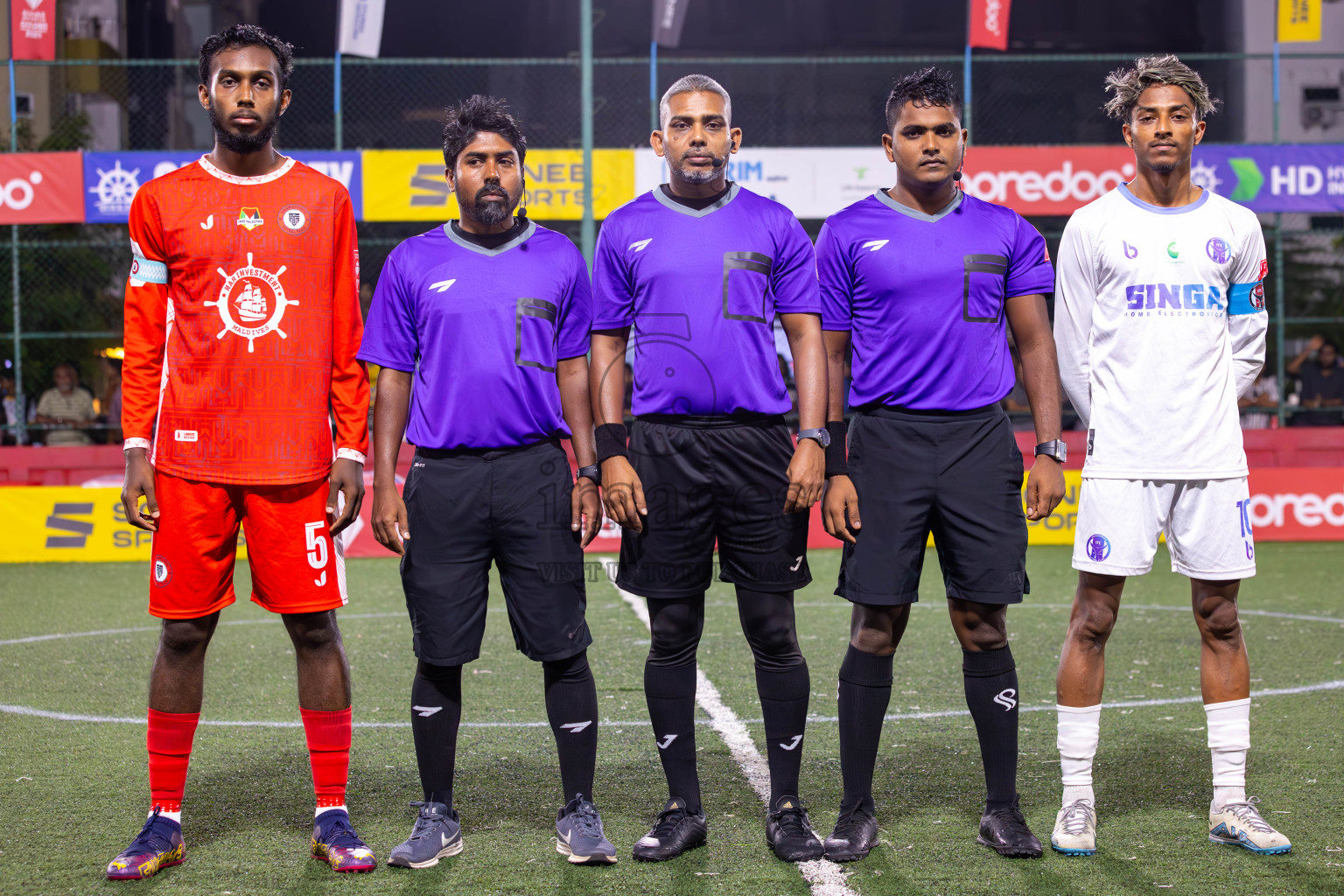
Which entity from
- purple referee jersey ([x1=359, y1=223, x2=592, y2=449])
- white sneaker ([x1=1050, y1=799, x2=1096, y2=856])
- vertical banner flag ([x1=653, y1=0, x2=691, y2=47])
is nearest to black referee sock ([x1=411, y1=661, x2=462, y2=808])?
purple referee jersey ([x1=359, y1=223, x2=592, y2=449])

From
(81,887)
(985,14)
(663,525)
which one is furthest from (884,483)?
(985,14)

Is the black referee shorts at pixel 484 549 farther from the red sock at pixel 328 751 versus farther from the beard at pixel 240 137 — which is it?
the beard at pixel 240 137

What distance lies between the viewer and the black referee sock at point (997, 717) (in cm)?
395

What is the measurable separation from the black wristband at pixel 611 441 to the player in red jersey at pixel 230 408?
2.26 ft

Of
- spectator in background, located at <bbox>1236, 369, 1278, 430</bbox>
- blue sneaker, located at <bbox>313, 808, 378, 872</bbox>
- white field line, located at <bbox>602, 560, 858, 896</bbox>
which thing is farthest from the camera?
spectator in background, located at <bbox>1236, 369, 1278, 430</bbox>

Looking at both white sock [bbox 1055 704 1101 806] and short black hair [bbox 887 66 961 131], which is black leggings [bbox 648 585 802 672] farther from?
short black hair [bbox 887 66 961 131]

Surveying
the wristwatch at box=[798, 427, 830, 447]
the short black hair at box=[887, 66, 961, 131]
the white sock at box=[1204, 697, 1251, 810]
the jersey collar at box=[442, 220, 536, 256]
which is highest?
the short black hair at box=[887, 66, 961, 131]

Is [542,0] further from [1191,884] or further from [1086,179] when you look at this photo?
[1191,884]

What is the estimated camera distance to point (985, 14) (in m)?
15.4

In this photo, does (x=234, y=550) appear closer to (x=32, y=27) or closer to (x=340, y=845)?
(x=340, y=845)

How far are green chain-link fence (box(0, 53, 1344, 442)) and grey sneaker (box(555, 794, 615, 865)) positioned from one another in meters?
12.0

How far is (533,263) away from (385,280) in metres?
0.44

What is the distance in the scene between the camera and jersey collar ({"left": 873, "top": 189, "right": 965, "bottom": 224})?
3.98m

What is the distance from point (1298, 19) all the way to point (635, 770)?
1366cm
